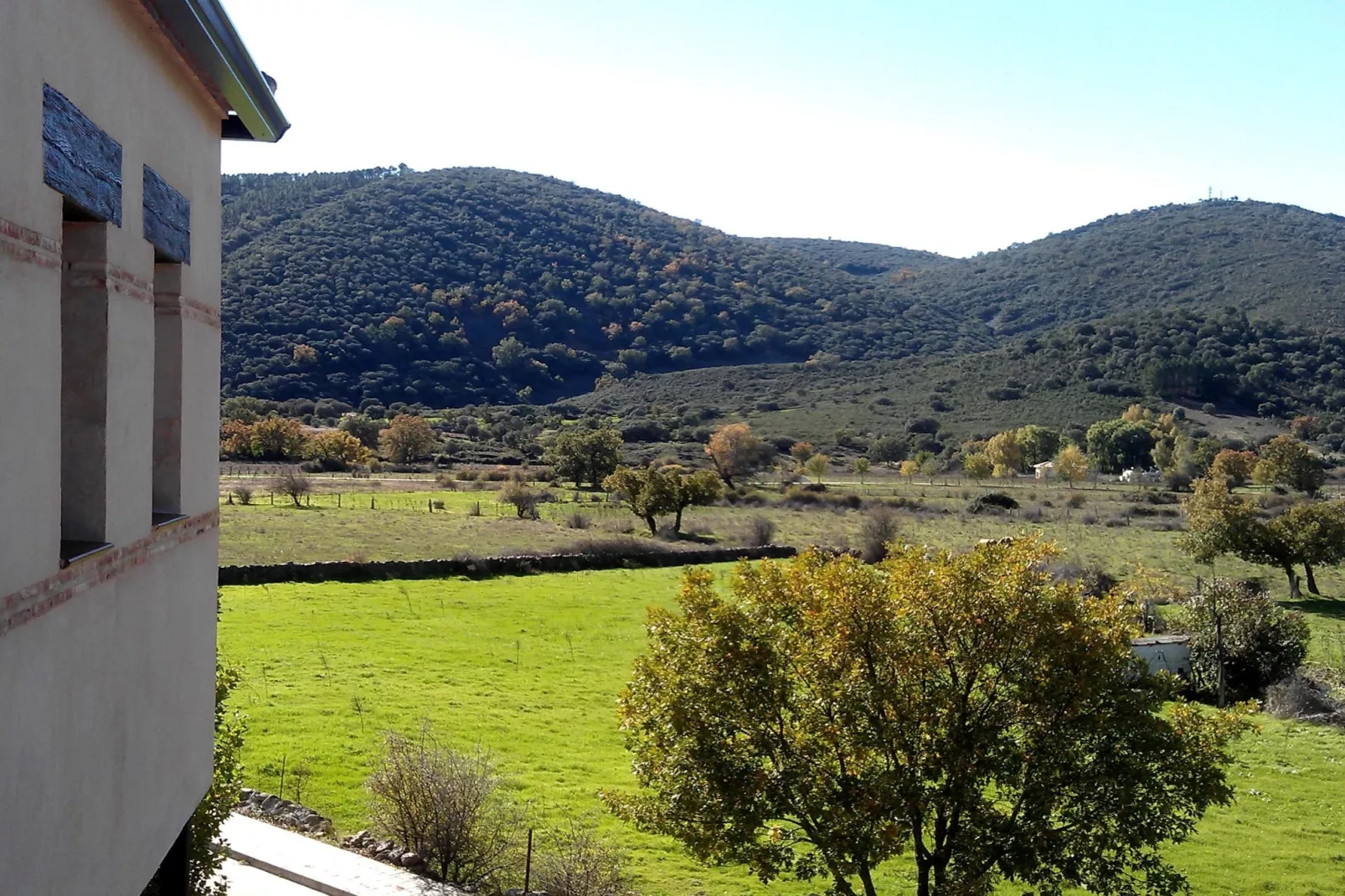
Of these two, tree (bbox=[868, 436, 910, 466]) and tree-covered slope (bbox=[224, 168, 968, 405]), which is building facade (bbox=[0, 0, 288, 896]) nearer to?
tree (bbox=[868, 436, 910, 466])

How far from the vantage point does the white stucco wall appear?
3475 mm

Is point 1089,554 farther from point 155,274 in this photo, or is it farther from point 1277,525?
point 155,274

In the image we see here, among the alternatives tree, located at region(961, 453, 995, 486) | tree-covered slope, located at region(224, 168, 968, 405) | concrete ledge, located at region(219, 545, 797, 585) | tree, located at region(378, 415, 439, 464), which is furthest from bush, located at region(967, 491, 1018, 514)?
tree-covered slope, located at region(224, 168, 968, 405)

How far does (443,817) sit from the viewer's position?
578 inches

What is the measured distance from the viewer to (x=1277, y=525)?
130ft

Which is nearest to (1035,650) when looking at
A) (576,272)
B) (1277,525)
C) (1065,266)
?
(1277,525)

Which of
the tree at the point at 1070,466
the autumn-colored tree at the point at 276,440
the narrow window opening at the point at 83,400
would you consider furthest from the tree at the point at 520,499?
the narrow window opening at the point at 83,400

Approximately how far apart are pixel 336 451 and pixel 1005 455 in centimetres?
5074

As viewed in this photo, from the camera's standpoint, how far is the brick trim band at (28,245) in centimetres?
339

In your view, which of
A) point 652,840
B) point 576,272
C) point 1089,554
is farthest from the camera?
point 576,272

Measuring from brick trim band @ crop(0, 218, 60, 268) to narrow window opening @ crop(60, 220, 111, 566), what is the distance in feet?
2.32

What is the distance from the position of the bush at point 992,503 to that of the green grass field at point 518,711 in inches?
985

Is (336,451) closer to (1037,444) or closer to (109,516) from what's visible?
(1037,444)

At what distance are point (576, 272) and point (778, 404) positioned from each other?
53996 mm
